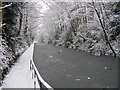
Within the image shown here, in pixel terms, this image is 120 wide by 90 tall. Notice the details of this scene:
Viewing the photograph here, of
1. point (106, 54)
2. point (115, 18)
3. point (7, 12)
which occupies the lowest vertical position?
point (106, 54)

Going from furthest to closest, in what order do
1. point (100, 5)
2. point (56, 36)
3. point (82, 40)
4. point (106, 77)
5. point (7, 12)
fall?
point (56, 36), point (82, 40), point (100, 5), point (7, 12), point (106, 77)

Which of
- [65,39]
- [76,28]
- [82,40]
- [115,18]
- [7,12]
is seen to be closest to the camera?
[7,12]

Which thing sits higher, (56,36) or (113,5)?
(113,5)

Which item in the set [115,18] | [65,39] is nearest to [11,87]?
[115,18]

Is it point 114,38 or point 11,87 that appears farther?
point 114,38

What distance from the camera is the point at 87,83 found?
5.52 meters

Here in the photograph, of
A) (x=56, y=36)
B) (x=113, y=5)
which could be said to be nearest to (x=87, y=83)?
(x=113, y=5)

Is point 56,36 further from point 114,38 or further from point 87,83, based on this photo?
point 87,83

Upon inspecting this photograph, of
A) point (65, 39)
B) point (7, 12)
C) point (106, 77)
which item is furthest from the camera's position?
point (65, 39)

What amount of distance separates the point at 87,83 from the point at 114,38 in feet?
26.3

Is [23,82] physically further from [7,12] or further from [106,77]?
[7,12]

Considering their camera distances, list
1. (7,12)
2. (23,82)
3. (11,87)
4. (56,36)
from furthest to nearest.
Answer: (56,36) < (7,12) < (23,82) < (11,87)

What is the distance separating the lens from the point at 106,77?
20.5 ft

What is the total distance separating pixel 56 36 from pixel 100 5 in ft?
63.0
